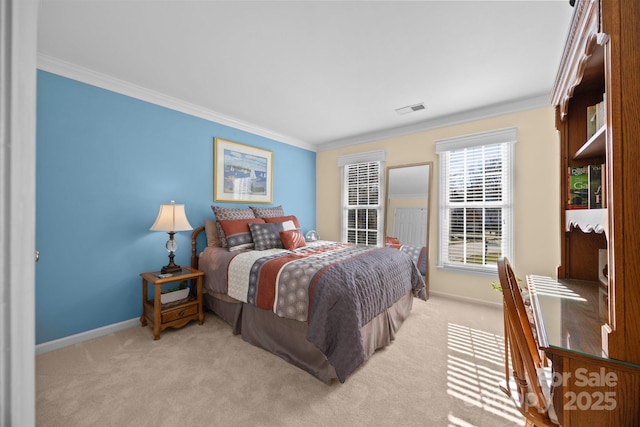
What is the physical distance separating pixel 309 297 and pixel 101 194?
2301 mm

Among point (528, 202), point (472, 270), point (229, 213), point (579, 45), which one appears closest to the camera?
point (579, 45)

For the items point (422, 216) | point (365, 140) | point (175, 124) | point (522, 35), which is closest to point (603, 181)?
point (522, 35)

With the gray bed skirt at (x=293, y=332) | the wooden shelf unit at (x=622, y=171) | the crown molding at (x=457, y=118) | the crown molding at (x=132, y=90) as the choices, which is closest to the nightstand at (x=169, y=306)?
the gray bed skirt at (x=293, y=332)

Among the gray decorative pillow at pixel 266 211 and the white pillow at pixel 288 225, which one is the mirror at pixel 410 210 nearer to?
the white pillow at pixel 288 225

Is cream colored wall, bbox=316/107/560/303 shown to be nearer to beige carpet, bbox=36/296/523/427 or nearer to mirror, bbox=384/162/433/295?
mirror, bbox=384/162/433/295

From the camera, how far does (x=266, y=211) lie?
12.6ft

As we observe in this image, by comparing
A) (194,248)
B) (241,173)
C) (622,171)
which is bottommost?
(194,248)

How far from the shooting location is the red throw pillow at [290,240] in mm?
3146

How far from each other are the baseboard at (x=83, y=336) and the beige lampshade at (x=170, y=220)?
1046 mm

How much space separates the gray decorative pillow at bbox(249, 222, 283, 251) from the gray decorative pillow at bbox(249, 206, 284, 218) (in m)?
0.52

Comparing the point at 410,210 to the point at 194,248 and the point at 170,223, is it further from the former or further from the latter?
the point at 170,223

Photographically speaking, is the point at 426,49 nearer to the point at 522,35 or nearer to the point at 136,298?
the point at 522,35

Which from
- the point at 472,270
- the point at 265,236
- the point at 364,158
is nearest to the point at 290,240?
the point at 265,236

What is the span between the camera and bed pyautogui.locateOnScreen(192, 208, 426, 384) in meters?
1.82
